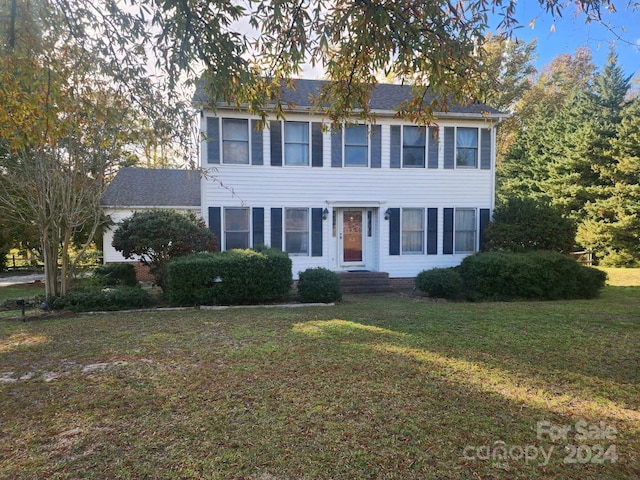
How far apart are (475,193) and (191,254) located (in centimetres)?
910

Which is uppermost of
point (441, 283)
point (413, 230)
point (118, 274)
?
point (413, 230)

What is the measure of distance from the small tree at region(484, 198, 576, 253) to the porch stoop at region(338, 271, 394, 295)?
3647mm

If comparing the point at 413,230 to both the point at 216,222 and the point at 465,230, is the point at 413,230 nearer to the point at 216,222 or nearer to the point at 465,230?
the point at 465,230

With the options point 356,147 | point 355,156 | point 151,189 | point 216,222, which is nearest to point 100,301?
point 216,222

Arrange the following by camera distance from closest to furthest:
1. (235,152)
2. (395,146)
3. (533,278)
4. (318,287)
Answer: (318,287), (533,278), (235,152), (395,146)

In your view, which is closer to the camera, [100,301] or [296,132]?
[100,301]

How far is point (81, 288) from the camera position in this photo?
9.05 m

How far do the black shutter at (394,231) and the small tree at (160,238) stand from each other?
570cm

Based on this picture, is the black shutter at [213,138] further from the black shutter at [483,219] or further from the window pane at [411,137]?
the black shutter at [483,219]

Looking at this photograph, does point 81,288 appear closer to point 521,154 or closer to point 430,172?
point 430,172

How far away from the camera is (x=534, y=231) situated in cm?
1104

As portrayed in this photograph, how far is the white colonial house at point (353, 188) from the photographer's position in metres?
11.2

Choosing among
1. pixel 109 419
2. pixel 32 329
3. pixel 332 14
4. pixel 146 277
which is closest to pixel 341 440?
pixel 109 419

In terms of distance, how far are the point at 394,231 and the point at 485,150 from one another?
4.14 metres
